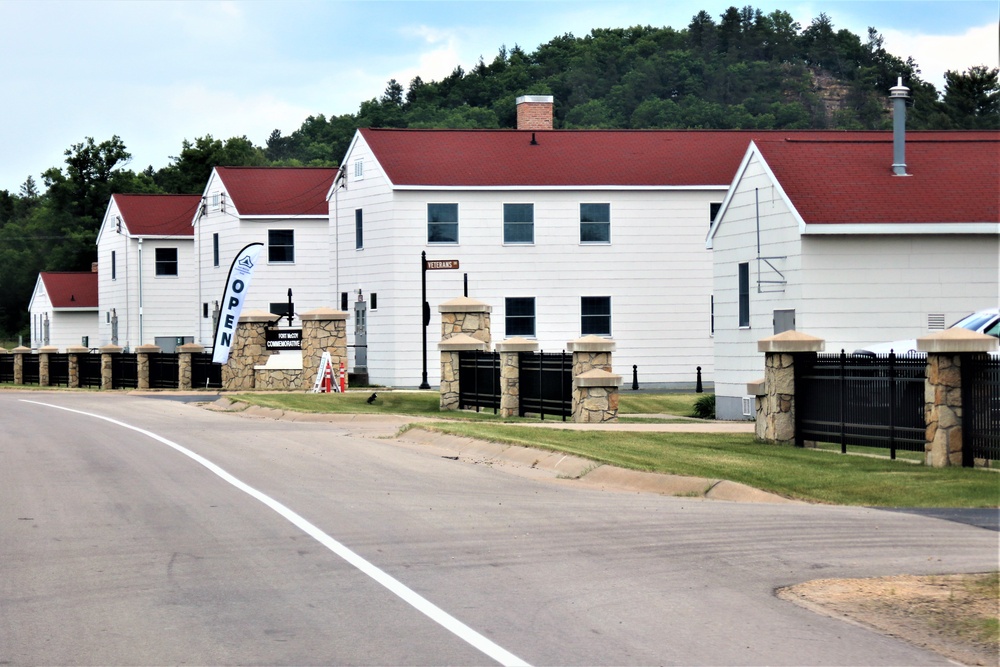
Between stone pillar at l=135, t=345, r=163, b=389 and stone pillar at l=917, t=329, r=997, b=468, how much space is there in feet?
115

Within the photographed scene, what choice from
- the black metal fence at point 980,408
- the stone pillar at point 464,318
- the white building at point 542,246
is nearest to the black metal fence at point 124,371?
the white building at point 542,246

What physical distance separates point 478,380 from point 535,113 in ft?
77.9

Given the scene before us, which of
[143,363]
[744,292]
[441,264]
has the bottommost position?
[143,363]

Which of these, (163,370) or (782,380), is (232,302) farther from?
(782,380)

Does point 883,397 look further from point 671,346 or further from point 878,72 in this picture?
point 878,72

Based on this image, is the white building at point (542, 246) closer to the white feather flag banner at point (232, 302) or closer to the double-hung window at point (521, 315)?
the double-hung window at point (521, 315)

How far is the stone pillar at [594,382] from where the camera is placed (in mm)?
25344

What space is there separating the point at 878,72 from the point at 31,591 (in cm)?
12810

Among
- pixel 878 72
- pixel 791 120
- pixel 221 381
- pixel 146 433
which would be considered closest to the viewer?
pixel 146 433

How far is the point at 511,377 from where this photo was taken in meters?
28.4

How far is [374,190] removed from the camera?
4578 centimetres

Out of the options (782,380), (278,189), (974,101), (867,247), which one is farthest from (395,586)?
(974,101)

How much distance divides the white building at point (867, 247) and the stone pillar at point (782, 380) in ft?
31.9

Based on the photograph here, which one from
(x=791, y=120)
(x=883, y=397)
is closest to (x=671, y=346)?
(x=883, y=397)
